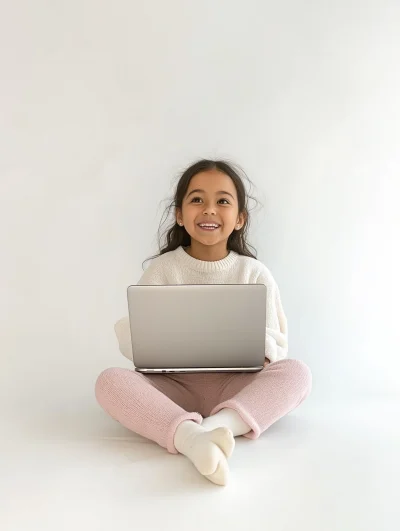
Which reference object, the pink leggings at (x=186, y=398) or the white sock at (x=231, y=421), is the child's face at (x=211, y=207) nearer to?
the pink leggings at (x=186, y=398)

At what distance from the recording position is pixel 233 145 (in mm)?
2666

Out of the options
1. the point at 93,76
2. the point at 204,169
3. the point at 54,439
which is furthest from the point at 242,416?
the point at 93,76

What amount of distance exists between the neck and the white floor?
0.57m

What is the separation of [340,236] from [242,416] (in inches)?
41.9

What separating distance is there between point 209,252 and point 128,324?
359mm

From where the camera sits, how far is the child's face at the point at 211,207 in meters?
2.24

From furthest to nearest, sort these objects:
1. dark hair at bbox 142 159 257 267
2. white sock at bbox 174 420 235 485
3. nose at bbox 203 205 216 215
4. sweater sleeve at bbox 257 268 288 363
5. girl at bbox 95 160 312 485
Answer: dark hair at bbox 142 159 257 267
nose at bbox 203 205 216 215
sweater sleeve at bbox 257 268 288 363
girl at bbox 95 160 312 485
white sock at bbox 174 420 235 485

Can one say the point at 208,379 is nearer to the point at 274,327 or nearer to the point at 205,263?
the point at 274,327

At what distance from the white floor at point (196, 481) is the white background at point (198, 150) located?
2.35 ft

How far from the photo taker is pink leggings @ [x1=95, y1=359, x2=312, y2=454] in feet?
5.70

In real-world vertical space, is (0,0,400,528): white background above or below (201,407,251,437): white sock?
above

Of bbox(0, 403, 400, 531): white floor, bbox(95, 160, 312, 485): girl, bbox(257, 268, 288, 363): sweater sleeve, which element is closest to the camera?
bbox(0, 403, 400, 531): white floor

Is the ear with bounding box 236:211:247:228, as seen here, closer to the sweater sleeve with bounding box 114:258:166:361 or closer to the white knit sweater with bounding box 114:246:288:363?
the white knit sweater with bounding box 114:246:288:363

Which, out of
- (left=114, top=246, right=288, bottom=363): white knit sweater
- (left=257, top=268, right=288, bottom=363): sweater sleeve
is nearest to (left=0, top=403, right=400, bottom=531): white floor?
(left=257, top=268, right=288, bottom=363): sweater sleeve
